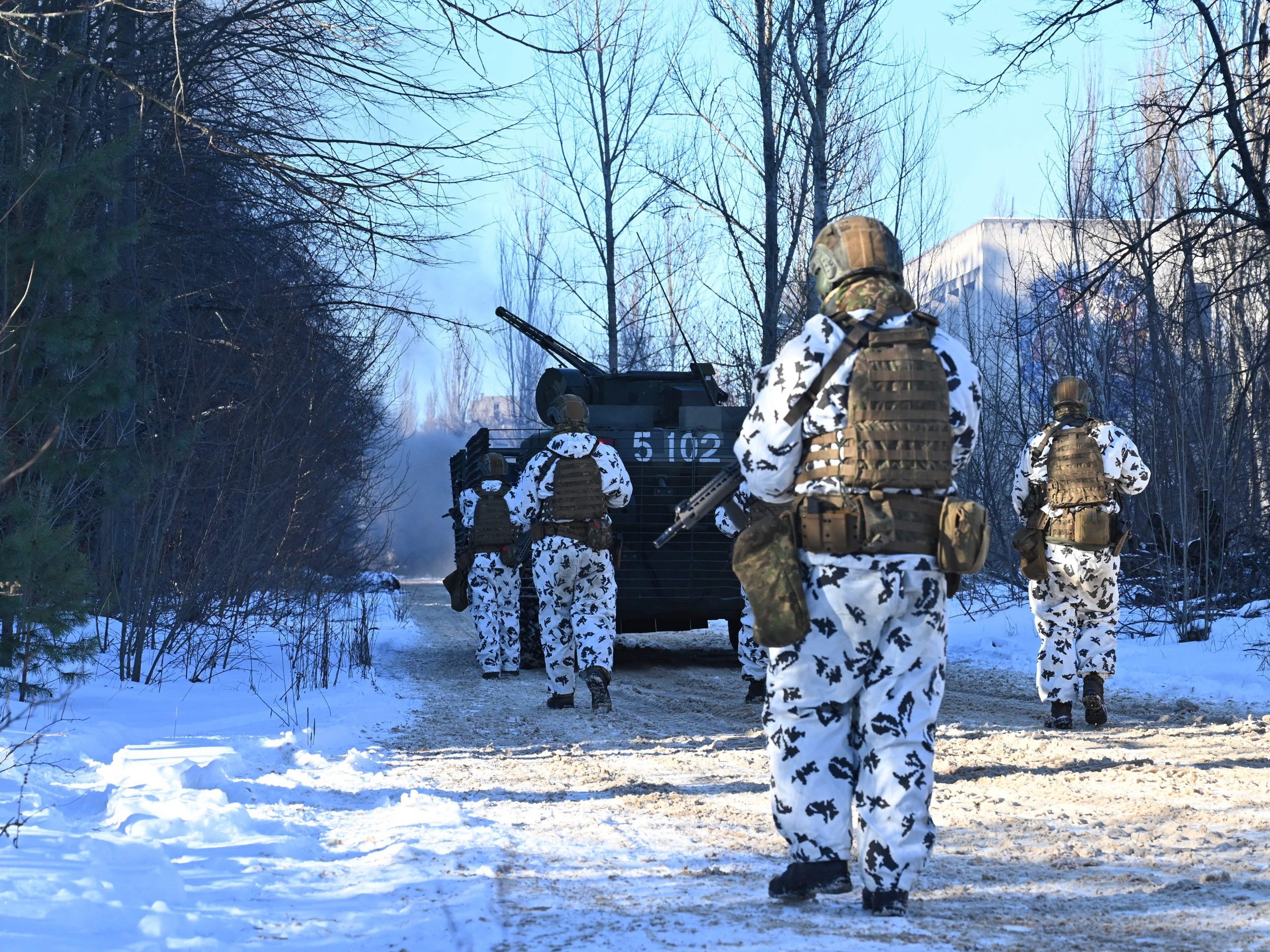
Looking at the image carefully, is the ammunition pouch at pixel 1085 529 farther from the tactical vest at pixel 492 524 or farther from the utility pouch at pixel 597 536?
the tactical vest at pixel 492 524

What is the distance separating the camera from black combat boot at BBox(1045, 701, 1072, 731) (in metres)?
7.61

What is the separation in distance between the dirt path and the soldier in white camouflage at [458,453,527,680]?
2917mm

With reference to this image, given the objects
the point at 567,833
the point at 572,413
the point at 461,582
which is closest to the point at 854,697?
the point at 567,833

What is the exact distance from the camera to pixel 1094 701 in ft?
25.4

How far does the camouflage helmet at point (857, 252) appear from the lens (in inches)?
155

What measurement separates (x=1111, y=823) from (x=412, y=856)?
2.52 m

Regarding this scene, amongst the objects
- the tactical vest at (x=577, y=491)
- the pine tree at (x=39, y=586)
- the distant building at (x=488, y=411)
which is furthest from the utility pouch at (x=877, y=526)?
the distant building at (x=488, y=411)

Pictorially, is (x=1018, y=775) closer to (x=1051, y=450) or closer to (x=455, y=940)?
(x=1051, y=450)

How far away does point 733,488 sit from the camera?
184 inches

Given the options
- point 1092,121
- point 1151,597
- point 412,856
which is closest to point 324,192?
point 412,856

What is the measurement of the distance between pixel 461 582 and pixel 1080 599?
20.5 ft

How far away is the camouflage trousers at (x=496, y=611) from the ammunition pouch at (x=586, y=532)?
287 cm

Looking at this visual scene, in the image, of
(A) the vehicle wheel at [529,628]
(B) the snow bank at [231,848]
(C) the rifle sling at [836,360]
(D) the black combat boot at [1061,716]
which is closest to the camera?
(B) the snow bank at [231,848]

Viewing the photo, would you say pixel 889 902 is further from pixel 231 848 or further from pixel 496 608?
pixel 496 608
